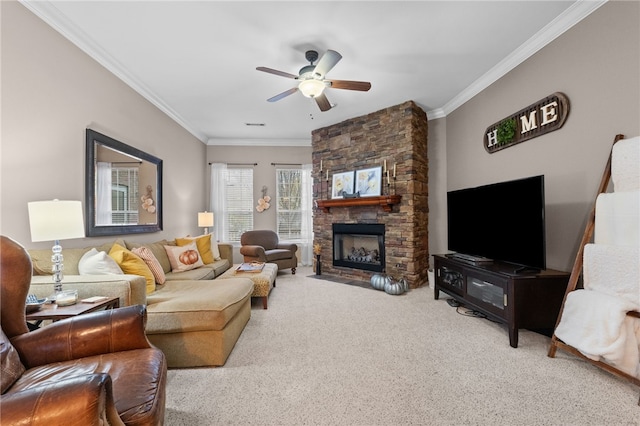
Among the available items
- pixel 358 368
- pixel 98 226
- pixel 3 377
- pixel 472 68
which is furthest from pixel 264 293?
pixel 472 68

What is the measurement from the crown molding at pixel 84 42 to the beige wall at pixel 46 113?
2.0 inches

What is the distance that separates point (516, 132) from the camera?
3.04 metres

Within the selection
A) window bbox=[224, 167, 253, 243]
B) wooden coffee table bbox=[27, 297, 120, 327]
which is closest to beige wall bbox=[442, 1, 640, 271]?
wooden coffee table bbox=[27, 297, 120, 327]

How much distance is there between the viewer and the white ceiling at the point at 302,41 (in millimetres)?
2273

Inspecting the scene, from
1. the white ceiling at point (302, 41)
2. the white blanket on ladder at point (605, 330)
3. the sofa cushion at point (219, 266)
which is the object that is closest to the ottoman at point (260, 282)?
the sofa cushion at point (219, 266)

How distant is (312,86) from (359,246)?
295 centimetres

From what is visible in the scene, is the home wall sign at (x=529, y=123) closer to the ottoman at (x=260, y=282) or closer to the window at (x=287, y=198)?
the ottoman at (x=260, y=282)

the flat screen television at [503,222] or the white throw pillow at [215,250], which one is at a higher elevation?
the flat screen television at [503,222]

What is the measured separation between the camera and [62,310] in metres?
1.65

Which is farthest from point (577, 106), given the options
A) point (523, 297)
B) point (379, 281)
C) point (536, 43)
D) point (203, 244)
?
point (203, 244)

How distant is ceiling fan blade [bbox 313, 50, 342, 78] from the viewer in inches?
95.7

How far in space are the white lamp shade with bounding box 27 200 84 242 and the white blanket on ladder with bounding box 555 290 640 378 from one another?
3.51 metres

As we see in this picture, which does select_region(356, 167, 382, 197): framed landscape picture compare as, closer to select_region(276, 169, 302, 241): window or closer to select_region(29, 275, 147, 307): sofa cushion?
select_region(276, 169, 302, 241): window

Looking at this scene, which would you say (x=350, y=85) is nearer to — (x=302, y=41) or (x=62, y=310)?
(x=302, y=41)
